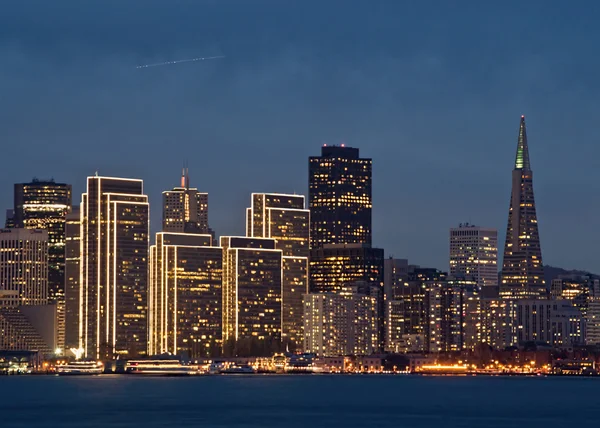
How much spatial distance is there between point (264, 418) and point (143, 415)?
13.6m

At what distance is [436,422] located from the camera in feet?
630

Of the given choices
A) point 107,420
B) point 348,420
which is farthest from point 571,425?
point 107,420

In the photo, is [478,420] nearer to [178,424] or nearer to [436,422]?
[436,422]

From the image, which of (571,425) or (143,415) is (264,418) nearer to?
(143,415)

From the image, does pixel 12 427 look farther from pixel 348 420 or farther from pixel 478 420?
pixel 478 420

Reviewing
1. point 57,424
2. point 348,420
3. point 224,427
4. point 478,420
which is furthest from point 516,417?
point 57,424

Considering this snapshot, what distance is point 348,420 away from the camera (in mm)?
191625

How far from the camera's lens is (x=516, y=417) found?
199 metres

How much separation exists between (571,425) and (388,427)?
20.3 metres

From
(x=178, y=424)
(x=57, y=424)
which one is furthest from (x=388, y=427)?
(x=57, y=424)

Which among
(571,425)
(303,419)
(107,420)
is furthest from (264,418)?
(571,425)

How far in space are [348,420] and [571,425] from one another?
23.5 metres

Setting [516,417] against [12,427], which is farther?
[516,417]

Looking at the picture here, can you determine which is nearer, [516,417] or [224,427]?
[224,427]
